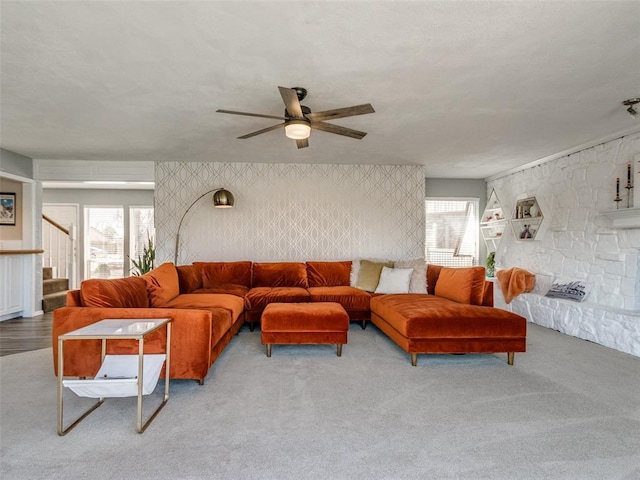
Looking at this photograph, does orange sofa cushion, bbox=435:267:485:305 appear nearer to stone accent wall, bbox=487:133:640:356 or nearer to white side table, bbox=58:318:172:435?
stone accent wall, bbox=487:133:640:356

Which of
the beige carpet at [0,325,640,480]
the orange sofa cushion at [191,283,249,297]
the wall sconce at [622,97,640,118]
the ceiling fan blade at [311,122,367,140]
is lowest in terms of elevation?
the beige carpet at [0,325,640,480]

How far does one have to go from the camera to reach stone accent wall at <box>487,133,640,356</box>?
3.95 m

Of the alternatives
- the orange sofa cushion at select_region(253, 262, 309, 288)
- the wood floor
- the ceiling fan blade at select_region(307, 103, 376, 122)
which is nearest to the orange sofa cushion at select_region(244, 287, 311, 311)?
the orange sofa cushion at select_region(253, 262, 309, 288)

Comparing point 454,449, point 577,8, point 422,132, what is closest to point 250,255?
point 422,132

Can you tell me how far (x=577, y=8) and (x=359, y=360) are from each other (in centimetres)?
295

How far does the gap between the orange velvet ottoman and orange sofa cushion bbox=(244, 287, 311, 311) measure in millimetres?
1044

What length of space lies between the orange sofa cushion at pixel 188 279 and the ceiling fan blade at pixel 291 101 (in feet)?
9.69

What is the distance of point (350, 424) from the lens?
2.21 metres

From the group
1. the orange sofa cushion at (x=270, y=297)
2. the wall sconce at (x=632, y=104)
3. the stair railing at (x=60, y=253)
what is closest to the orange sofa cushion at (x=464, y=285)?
the orange sofa cushion at (x=270, y=297)

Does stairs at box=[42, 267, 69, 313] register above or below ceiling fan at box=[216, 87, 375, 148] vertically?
below

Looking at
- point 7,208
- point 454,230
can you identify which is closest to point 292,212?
point 454,230

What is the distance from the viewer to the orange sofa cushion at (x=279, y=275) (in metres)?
5.35

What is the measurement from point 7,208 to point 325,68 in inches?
216

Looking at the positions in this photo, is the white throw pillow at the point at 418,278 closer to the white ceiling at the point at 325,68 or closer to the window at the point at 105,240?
the white ceiling at the point at 325,68
